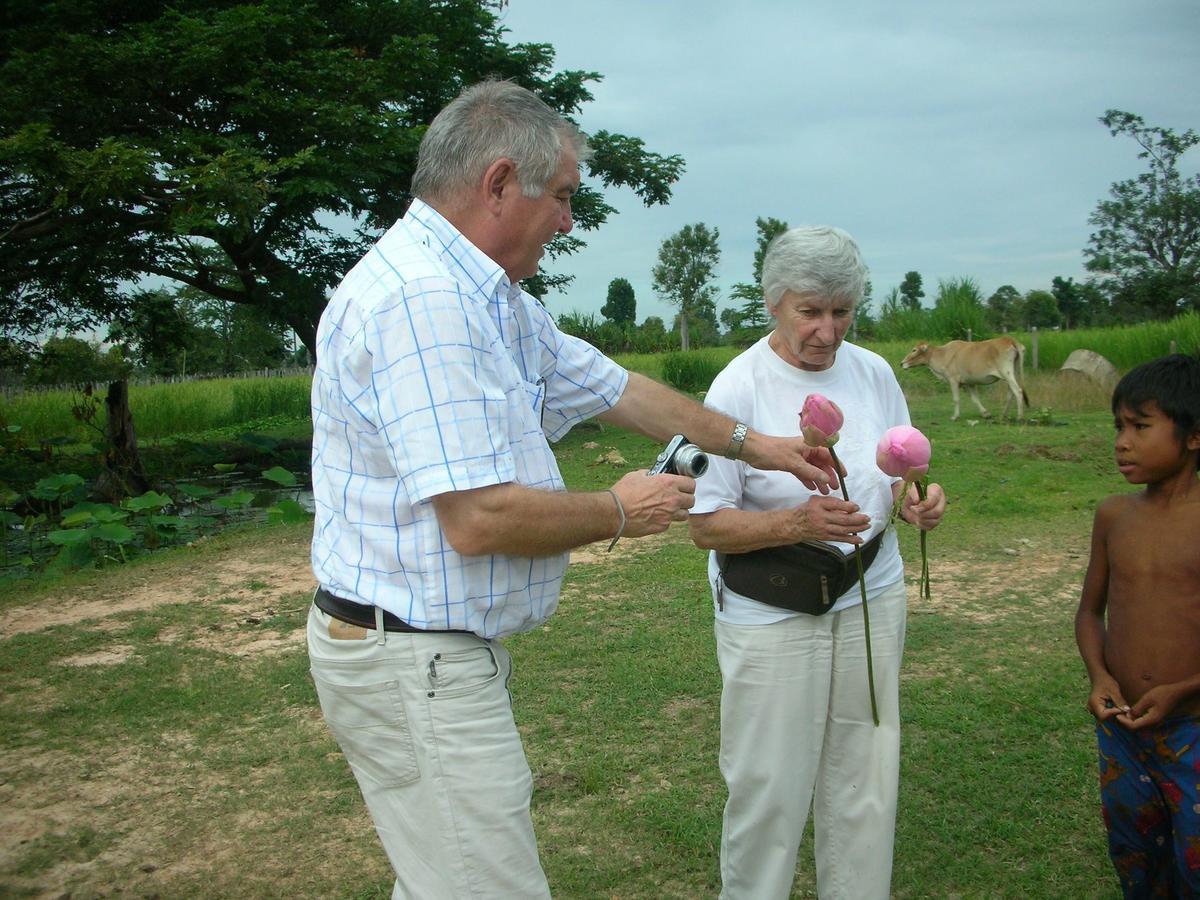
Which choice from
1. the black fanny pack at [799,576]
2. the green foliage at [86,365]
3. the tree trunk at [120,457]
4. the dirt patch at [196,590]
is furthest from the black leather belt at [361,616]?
the green foliage at [86,365]

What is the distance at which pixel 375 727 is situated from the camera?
1919 mm

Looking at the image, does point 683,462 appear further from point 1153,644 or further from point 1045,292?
point 1045,292

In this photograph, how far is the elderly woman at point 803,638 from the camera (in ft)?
8.21

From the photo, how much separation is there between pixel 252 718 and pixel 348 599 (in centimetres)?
316

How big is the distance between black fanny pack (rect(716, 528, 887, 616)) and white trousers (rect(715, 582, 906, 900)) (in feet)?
0.22

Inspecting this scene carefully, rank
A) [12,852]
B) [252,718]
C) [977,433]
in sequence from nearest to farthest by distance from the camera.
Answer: [12,852] < [252,718] < [977,433]

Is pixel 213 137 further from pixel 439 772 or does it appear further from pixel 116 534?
pixel 439 772

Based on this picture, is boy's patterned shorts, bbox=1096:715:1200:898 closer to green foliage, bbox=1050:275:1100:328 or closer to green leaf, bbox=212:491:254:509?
green leaf, bbox=212:491:254:509

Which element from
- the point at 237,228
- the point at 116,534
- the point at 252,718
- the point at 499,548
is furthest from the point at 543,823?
the point at 237,228

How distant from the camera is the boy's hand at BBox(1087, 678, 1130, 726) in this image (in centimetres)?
244

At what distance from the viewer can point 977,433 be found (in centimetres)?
1339

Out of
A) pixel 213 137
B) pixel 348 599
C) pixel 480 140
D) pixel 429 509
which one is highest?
pixel 213 137

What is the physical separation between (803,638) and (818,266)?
926 millimetres

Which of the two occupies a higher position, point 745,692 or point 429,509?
point 429,509
